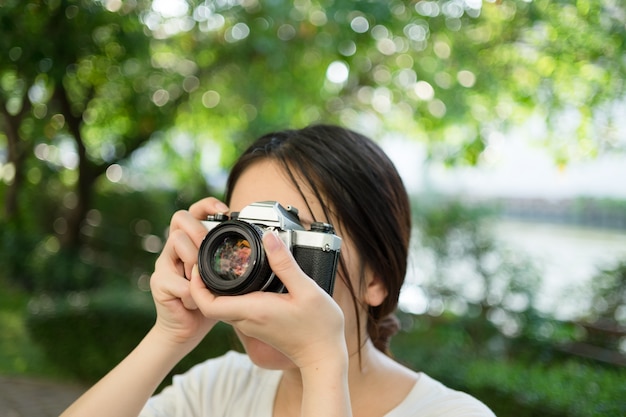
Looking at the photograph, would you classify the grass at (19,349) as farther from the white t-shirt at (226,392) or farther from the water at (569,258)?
the water at (569,258)

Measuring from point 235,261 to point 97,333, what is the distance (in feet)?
7.86

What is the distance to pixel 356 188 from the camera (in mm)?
1026

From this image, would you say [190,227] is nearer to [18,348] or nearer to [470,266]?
[18,348]

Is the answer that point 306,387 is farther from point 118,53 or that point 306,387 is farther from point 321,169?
point 118,53

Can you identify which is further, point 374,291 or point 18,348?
point 18,348

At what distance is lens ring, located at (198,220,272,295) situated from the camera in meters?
0.77

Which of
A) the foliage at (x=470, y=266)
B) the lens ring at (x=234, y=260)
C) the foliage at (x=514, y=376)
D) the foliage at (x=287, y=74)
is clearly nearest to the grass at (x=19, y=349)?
the foliage at (x=287, y=74)

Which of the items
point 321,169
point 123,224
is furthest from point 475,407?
point 123,224

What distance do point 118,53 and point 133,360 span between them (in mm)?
2125

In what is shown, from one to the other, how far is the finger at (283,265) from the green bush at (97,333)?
6.41 ft

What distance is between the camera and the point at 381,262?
106 cm

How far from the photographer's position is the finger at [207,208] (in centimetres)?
102

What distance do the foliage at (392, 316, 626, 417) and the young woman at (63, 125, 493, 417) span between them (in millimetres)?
883

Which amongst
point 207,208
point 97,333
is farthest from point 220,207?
point 97,333
